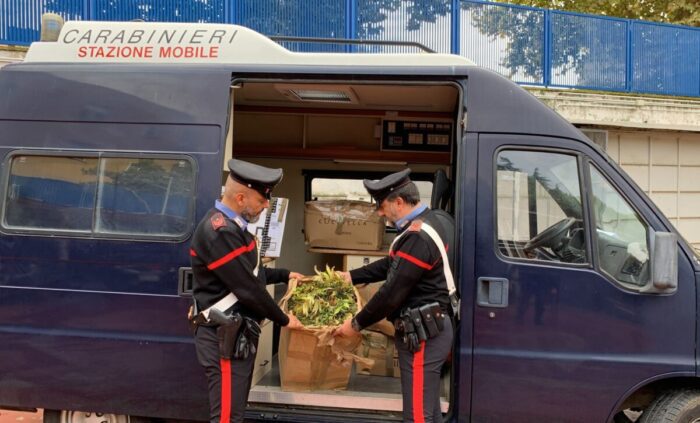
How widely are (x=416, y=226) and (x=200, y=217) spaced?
4.50ft

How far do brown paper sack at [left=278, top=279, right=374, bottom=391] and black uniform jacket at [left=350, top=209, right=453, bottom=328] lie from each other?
0.47 metres

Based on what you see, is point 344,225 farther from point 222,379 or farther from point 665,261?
point 665,261

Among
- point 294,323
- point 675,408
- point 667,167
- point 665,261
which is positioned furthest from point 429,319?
point 667,167

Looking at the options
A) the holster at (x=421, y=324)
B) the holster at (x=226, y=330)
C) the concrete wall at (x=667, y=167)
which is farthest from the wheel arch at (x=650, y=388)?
the concrete wall at (x=667, y=167)

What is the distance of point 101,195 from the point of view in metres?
3.70

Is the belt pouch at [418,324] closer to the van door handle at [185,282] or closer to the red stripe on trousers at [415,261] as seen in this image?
the red stripe on trousers at [415,261]

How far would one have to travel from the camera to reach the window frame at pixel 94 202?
3.60 meters

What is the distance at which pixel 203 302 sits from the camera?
10.1 ft

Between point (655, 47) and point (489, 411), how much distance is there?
897 centimetres

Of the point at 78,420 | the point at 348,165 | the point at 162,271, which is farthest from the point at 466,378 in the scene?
the point at 348,165

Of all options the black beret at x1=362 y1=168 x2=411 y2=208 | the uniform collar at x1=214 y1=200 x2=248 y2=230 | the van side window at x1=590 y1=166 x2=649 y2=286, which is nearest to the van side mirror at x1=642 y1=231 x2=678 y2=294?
the van side window at x1=590 y1=166 x2=649 y2=286

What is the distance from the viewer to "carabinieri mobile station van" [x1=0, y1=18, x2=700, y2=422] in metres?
3.37

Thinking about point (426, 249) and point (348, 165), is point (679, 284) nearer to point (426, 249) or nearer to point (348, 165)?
point (426, 249)

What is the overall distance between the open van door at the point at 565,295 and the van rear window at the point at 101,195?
192cm
